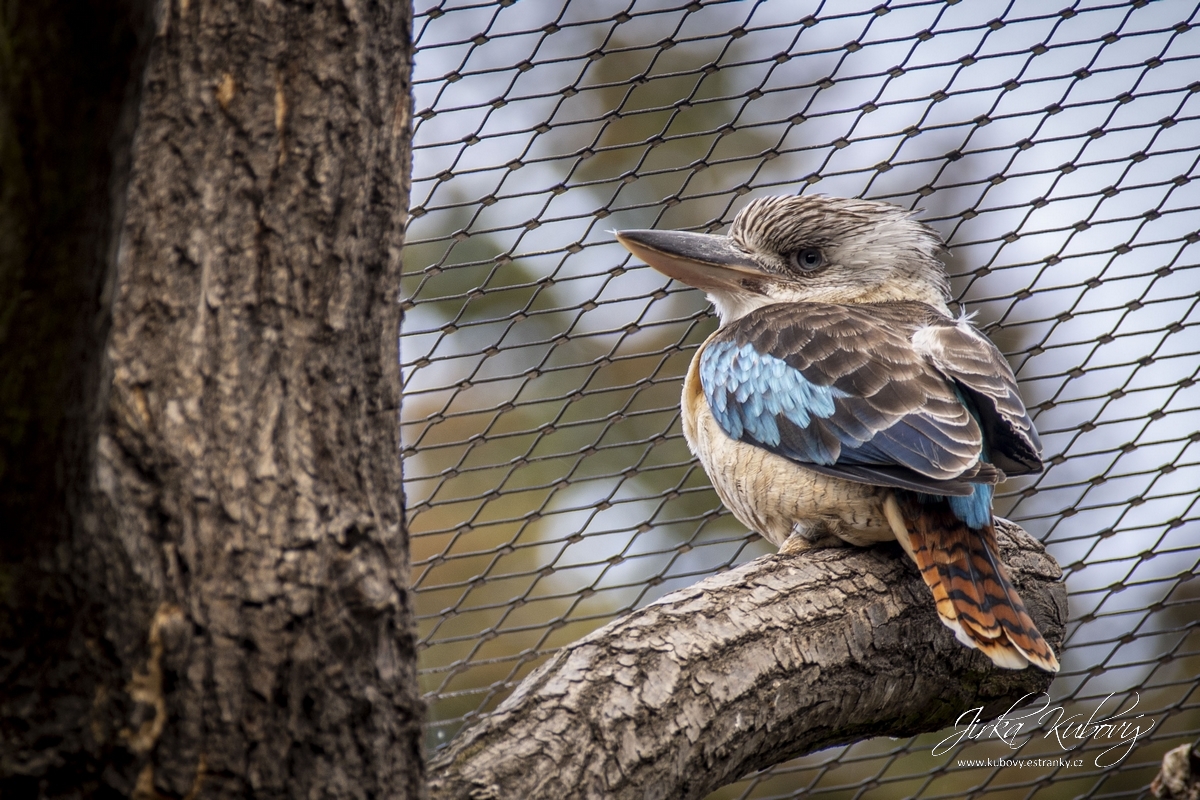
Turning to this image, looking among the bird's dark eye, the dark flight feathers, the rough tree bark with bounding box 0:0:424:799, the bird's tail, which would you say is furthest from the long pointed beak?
the rough tree bark with bounding box 0:0:424:799

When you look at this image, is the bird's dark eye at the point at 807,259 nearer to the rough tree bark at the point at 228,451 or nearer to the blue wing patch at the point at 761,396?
the blue wing patch at the point at 761,396

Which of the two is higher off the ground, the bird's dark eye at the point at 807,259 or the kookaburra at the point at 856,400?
the bird's dark eye at the point at 807,259

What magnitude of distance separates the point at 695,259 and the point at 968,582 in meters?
1.45

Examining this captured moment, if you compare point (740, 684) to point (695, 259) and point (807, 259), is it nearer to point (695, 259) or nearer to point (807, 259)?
point (695, 259)

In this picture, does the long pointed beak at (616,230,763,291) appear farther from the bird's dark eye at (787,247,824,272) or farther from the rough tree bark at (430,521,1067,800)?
the rough tree bark at (430,521,1067,800)

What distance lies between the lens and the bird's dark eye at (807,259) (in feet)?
11.3

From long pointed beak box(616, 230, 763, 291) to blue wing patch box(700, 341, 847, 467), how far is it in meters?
0.34

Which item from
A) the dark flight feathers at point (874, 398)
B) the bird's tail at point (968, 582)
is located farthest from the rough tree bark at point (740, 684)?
the dark flight feathers at point (874, 398)

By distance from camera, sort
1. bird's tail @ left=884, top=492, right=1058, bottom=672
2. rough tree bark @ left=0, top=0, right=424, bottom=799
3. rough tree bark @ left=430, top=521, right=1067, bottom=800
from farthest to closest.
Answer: bird's tail @ left=884, top=492, right=1058, bottom=672, rough tree bark @ left=430, top=521, right=1067, bottom=800, rough tree bark @ left=0, top=0, right=424, bottom=799

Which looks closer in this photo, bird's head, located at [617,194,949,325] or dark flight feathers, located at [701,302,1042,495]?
dark flight feathers, located at [701,302,1042,495]

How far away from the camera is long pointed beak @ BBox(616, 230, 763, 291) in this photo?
332 cm

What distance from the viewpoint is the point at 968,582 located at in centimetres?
230

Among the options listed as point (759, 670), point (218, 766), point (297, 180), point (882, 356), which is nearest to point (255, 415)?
point (297, 180)

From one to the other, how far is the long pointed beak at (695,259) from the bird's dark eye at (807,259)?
153mm
